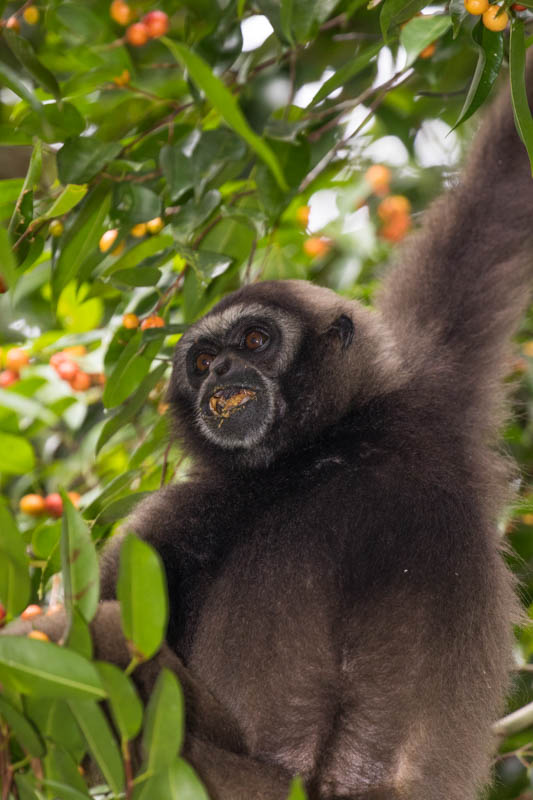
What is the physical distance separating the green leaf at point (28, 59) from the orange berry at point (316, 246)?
2437 millimetres

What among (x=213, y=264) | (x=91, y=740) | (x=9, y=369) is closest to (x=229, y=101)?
(x=213, y=264)

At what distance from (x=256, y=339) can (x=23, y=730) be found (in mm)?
2881

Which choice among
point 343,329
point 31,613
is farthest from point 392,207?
point 31,613

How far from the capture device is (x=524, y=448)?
19.3 ft

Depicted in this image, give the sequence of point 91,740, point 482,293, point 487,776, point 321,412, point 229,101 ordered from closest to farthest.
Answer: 1. point 91,740
2. point 229,101
3. point 487,776
4. point 321,412
5. point 482,293

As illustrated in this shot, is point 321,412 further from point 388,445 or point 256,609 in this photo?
point 256,609

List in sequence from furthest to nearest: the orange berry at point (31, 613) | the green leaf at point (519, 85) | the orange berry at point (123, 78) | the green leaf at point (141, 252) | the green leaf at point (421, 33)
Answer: the green leaf at point (141, 252)
the orange berry at point (123, 78)
the orange berry at point (31, 613)
the green leaf at point (421, 33)
the green leaf at point (519, 85)

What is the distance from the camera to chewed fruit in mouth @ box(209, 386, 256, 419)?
4.77m

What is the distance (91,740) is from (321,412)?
2.63 metres

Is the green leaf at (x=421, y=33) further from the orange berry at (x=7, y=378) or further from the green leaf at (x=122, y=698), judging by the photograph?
the orange berry at (x=7, y=378)

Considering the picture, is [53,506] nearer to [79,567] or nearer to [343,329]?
[343,329]

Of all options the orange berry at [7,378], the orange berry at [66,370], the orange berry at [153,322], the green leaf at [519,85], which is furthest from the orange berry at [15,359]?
the green leaf at [519,85]

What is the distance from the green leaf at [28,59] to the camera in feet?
11.8

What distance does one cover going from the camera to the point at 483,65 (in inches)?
128
